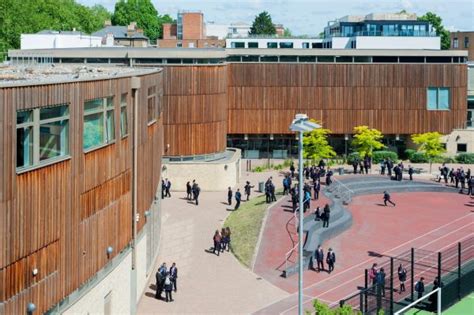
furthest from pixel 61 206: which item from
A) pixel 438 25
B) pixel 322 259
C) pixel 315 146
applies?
pixel 438 25

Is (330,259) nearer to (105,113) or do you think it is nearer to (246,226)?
(246,226)

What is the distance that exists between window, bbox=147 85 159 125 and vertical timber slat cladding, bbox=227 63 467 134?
31228mm

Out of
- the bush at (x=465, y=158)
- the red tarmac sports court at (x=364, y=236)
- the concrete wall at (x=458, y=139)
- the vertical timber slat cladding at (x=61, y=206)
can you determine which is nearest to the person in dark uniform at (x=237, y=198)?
the red tarmac sports court at (x=364, y=236)

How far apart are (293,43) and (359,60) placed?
22.7 metres

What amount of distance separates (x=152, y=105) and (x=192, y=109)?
22.6 metres

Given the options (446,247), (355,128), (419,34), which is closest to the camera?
(446,247)

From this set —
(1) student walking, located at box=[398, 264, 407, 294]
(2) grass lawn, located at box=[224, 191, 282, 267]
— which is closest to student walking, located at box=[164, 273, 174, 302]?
(2) grass lawn, located at box=[224, 191, 282, 267]

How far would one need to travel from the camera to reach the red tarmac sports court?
3203cm

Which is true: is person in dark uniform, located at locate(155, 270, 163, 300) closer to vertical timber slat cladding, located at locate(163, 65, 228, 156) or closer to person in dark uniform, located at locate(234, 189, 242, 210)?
person in dark uniform, located at locate(234, 189, 242, 210)

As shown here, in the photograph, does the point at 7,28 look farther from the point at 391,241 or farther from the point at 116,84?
the point at 116,84

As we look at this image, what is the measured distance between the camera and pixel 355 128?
6394cm

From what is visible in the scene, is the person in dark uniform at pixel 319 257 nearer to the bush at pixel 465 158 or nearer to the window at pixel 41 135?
the window at pixel 41 135

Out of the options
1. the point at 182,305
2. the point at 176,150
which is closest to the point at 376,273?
the point at 182,305

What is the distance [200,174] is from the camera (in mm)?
53562
